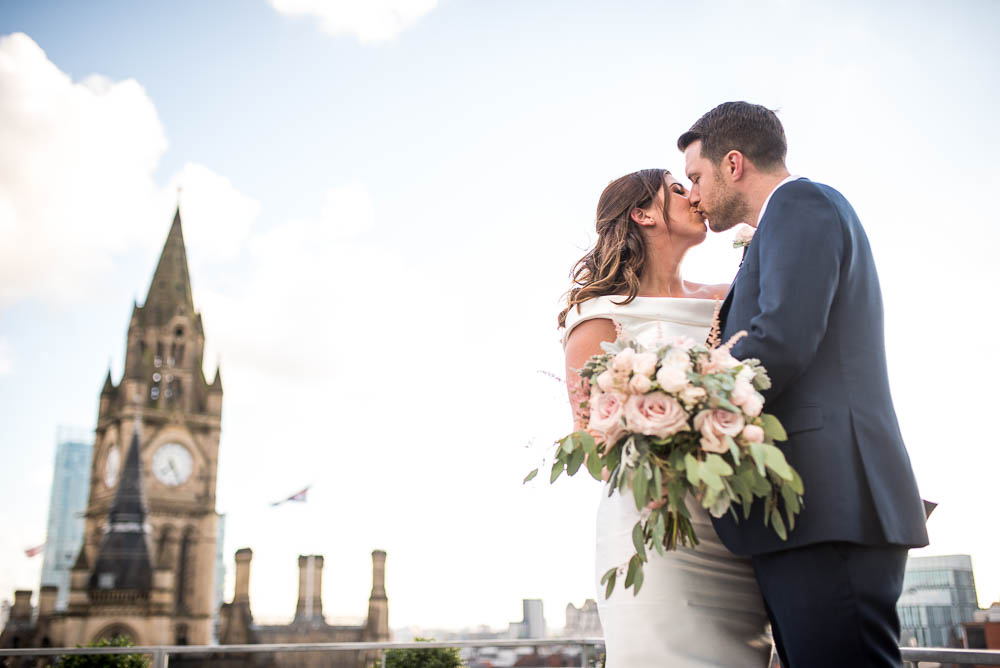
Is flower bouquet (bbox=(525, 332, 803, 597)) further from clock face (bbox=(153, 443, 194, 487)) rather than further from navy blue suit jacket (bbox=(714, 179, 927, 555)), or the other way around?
clock face (bbox=(153, 443, 194, 487))

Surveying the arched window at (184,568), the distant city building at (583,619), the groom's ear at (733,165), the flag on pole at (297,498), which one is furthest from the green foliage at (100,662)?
the arched window at (184,568)

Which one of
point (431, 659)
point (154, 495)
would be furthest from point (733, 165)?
point (154, 495)

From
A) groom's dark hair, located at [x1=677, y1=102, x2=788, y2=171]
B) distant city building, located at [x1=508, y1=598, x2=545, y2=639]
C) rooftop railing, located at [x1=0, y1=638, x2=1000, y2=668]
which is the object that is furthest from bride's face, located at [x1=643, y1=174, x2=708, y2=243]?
distant city building, located at [x1=508, y1=598, x2=545, y2=639]

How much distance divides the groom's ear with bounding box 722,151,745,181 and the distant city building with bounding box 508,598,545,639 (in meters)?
7.89

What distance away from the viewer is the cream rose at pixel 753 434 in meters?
1.77

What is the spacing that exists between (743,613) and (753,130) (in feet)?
4.36

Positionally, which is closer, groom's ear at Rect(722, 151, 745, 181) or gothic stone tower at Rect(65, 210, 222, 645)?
groom's ear at Rect(722, 151, 745, 181)

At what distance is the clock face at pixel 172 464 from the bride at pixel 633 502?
64.1 m

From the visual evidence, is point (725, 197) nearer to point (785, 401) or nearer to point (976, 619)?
point (785, 401)

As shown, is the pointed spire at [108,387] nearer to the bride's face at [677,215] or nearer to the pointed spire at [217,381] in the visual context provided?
the pointed spire at [217,381]

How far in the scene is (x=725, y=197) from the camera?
2.44 meters

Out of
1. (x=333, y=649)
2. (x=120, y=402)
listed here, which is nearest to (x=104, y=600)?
(x=120, y=402)

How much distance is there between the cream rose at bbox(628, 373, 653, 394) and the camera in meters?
1.83

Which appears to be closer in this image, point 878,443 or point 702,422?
point 702,422
